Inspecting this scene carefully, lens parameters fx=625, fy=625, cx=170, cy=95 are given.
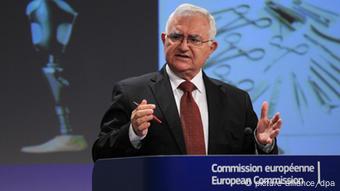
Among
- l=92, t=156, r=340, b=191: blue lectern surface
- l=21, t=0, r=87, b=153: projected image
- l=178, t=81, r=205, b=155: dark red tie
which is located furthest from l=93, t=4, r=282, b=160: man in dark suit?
l=21, t=0, r=87, b=153: projected image

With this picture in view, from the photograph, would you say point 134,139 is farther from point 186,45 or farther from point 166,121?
point 186,45

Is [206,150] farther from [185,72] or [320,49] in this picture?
[320,49]

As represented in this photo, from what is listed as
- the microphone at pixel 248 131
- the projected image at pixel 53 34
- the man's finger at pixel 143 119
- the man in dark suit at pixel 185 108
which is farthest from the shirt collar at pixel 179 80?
the projected image at pixel 53 34

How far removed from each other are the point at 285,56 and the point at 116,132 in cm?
188

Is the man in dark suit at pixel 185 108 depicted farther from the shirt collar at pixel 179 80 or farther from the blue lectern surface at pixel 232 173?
the blue lectern surface at pixel 232 173

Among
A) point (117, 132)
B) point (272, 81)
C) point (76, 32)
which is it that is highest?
point (117, 132)

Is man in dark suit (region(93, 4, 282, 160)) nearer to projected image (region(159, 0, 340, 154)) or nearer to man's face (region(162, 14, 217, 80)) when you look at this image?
man's face (region(162, 14, 217, 80))

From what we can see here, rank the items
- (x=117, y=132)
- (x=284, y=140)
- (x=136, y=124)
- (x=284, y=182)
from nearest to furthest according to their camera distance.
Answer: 1. (x=284, y=182)
2. (x=136, y=124)
3. (x=117, y=132)
4. (x=284, y=140)

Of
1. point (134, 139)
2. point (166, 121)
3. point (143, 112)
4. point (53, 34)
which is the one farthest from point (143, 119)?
point (53, 34)

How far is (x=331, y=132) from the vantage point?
3.68m

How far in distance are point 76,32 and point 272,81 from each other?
1200mm

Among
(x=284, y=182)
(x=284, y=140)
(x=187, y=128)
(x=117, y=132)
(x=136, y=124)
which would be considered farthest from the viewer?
(x=284, y=140)

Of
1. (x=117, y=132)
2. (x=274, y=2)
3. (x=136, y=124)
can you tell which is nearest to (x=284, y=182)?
(x=136, y=124)

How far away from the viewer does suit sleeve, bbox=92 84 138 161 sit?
80.9 inches
